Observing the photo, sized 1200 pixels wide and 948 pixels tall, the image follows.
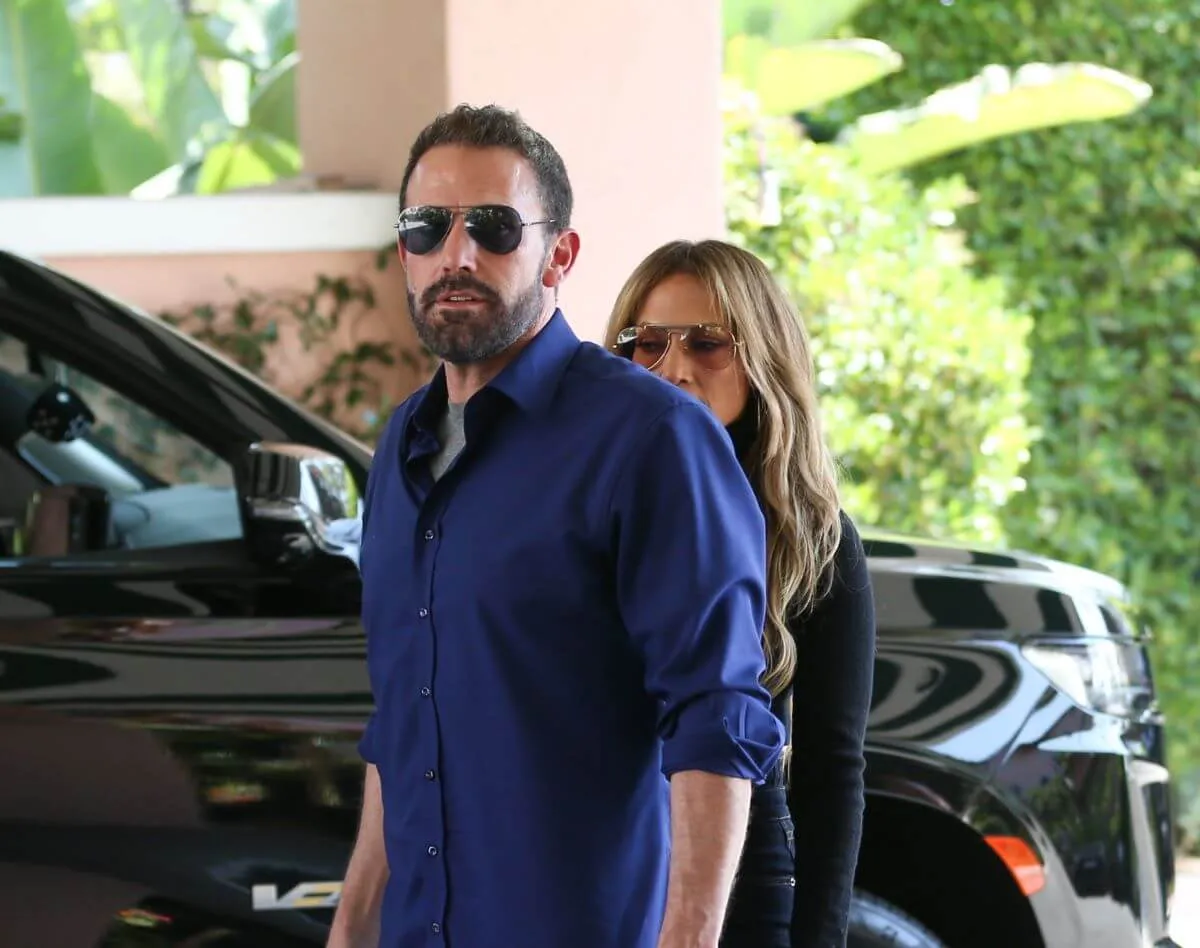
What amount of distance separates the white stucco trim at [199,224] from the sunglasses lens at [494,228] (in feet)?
13.2

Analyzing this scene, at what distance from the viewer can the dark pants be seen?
2.22 metres

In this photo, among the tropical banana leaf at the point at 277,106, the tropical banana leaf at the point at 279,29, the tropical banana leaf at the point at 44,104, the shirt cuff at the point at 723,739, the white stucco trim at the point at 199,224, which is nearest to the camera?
the shirt cuff at the point at 723,739

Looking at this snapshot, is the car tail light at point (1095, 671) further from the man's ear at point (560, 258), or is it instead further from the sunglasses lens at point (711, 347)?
the man's ear at point (560, 258)

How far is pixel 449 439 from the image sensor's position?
2.14 m

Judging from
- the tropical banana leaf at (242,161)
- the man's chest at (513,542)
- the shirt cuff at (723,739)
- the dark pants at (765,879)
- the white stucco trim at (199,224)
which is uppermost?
the tropical banana leaf at (242,161)

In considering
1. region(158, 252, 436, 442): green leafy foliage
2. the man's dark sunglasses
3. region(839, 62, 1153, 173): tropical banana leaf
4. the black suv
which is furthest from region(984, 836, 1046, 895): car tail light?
region(839, 62, 1153, 173): tropical banana leaf

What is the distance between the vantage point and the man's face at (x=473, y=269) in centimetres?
203

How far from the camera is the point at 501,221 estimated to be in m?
2.04

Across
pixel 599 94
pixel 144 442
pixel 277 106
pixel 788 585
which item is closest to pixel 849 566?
pixel 788 585

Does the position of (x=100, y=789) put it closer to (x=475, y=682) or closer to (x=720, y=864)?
(x=475, y=682)

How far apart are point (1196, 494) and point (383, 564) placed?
19.1ft

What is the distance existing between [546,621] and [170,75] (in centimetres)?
700

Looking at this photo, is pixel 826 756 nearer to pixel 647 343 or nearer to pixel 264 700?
pixel 647 343

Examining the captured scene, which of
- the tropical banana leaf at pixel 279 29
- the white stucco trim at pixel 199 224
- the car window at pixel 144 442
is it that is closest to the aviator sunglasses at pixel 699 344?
the car window at pixel 144 442
